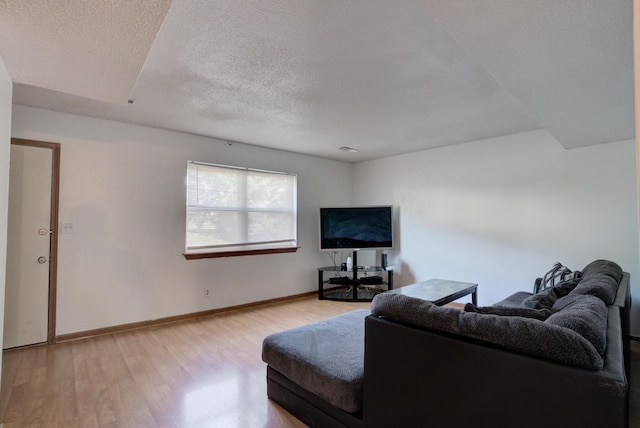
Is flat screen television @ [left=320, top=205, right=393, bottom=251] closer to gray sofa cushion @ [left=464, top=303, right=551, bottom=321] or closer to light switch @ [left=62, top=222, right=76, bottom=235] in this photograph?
light switch @ [left=62, top=222, right=76, bottom=235]

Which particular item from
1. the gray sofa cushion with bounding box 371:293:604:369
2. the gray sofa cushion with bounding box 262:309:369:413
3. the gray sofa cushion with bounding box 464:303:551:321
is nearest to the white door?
the gray sofa cushion with bounding box 262:309:369:413

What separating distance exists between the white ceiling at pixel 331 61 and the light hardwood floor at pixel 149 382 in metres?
1.95

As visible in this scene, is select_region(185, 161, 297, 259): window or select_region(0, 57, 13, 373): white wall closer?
select_region(0, 57, 13, 373): white wall

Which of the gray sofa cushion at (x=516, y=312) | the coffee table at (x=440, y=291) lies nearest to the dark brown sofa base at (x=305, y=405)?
the gray sofa cushion at (x=516, y=312)

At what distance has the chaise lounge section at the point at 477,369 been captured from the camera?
0.90m

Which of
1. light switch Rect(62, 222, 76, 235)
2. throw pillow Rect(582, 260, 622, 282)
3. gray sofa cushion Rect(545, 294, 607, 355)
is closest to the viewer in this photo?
gray sofa cushion Rect(545, 294, 607, 355)

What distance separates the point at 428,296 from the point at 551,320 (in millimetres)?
1912

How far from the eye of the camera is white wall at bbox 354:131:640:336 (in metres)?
3.20

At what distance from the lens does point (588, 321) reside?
1.04 m

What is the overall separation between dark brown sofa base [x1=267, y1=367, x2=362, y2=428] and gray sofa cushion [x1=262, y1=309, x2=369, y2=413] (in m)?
0.06

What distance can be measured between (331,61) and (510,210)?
308cm

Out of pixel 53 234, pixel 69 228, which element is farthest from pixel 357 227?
pixel 53 234

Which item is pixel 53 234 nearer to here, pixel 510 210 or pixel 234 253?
pixel 234 253

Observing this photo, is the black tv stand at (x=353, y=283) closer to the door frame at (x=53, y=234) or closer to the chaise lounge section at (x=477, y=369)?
the chaise lounge section at (x=477, y=369)
